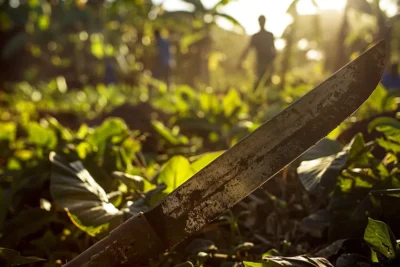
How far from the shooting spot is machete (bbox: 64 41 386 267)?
3.26 feet

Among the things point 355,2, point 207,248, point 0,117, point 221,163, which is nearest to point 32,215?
point 207,248

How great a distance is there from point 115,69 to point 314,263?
10090 millimetres

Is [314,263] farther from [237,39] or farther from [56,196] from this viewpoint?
[237,39]

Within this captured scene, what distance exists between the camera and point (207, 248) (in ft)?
4.09

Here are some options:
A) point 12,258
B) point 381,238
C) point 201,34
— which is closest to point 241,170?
point 381,238

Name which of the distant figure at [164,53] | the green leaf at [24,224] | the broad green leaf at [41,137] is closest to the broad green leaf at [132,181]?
the green leaf at [24,224]

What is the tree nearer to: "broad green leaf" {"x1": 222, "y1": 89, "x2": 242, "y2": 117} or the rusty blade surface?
"broad green leaf" {"x1": 222, "y1": 89, "x2": 242, "y2": 117}

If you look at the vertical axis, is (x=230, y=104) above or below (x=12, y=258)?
below

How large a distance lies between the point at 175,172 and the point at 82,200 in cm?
26

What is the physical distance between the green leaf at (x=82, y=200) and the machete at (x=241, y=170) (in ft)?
0.74

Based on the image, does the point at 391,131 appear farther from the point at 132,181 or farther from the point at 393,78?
the point at 393,78

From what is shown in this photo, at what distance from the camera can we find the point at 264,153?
100 cm

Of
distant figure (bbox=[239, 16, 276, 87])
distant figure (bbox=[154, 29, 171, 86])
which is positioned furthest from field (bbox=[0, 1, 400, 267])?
distant figure (bbox=[154, 29, 171, 86])

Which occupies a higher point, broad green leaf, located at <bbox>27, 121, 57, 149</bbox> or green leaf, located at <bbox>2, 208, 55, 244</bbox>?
broad green leaf, located at <bbox>27, 121, 57, 149</bbox>
